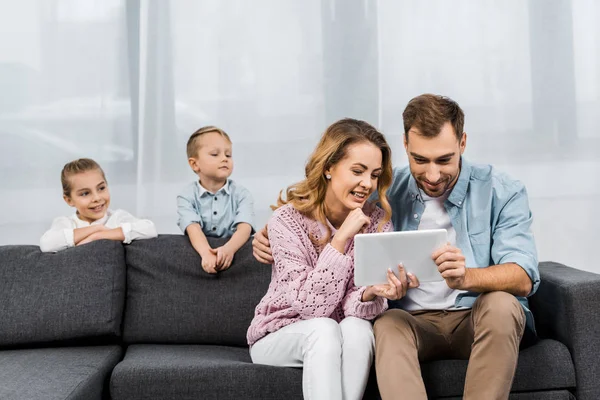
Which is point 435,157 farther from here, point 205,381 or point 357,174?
point 205,381

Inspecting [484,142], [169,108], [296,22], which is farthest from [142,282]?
[484,142]

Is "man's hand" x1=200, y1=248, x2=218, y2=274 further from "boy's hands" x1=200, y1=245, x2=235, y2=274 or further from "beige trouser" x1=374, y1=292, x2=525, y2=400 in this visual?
"beige trouser" x1=374, y1=292, x2=525, y2=400

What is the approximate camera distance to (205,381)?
2.42 meters

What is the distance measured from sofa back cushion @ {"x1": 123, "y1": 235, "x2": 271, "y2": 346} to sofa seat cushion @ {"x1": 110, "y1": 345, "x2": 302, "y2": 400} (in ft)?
1.43

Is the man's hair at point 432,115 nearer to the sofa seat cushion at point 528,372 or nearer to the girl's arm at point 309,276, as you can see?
the girl's arm at point 309,276

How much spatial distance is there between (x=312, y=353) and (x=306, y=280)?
226 millimetres

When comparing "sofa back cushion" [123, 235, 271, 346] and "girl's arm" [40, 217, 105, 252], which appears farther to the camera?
"girl's arm" [40, 217, 105, 252]

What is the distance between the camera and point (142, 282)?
9.91 ft

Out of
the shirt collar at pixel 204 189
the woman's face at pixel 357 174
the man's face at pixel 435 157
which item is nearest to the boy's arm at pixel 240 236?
the shirt collar at pixel 204 189

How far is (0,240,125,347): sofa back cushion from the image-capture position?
2861mm

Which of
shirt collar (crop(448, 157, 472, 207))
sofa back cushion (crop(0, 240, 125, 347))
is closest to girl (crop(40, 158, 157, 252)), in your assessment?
sofa back cushion (crop(0, 240, 125, 347))

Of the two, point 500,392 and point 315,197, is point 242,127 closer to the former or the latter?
point 315,197

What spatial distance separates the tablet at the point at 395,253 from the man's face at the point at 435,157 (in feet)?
1.05

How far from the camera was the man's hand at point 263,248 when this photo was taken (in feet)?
8.78
